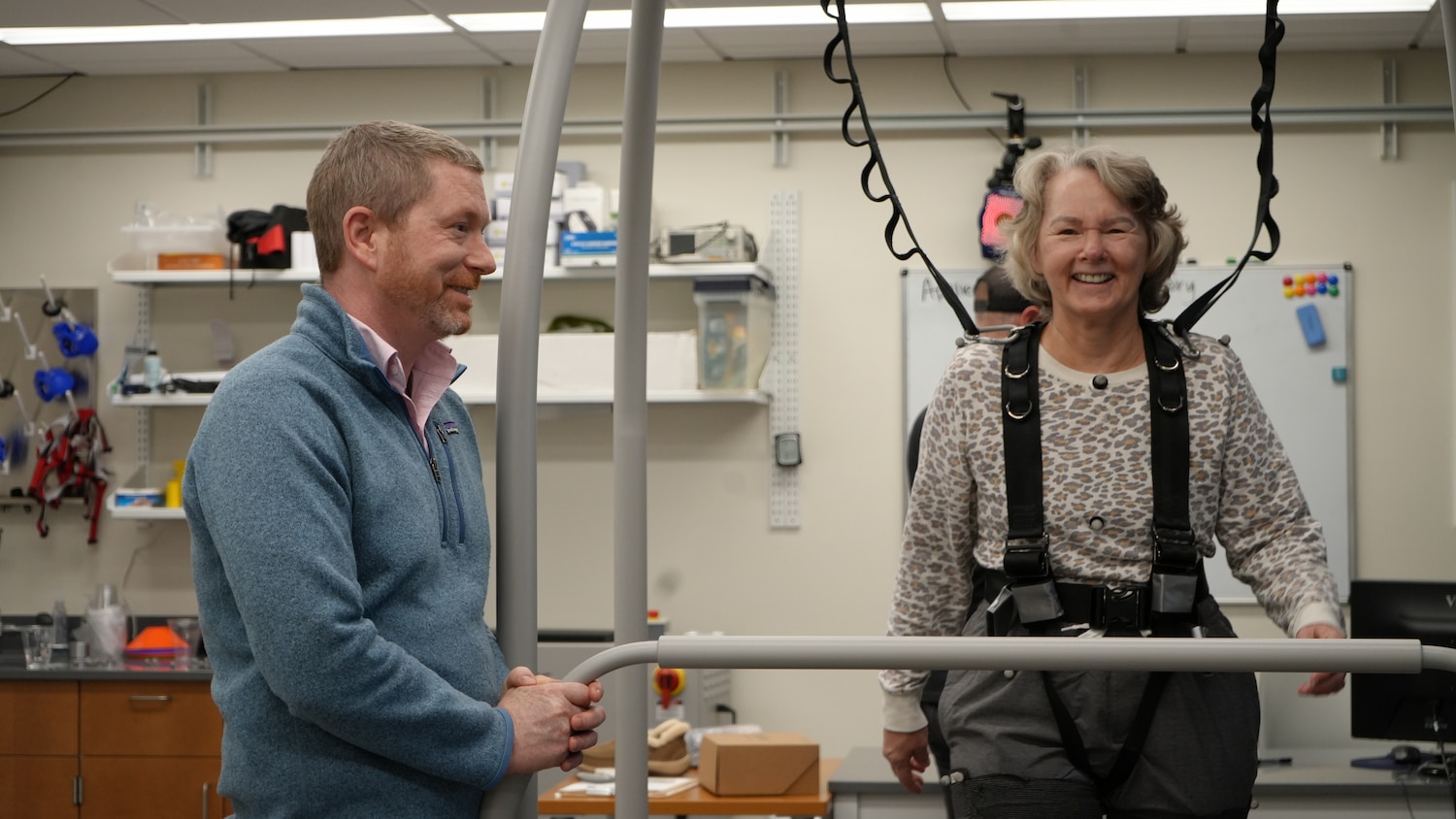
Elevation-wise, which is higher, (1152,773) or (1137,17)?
(1137,17)

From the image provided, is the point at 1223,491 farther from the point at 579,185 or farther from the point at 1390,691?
the point at 579,185

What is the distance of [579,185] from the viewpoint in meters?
4.70

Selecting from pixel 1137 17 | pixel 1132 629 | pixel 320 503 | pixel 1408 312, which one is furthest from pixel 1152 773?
pixel 1408 312

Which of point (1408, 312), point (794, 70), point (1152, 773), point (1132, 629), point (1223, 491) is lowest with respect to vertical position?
point (1152, 773)

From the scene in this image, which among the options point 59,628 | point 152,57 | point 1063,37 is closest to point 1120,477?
point 1063,37

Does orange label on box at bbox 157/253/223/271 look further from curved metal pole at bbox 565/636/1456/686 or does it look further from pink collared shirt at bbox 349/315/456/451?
curved metal pole at bbox 565/636/1456/686

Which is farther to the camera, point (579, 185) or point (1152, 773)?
point (579, 185)

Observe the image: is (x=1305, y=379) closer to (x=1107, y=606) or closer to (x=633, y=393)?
(x=1107, y=606)

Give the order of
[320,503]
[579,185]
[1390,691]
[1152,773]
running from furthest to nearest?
1. [579,185]
2. [1390,691]
3. [1152,773]
4. [320,503]

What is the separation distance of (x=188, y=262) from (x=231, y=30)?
859 mm

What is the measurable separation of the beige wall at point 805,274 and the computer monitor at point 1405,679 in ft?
4.68

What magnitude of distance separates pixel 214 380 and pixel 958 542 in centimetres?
366

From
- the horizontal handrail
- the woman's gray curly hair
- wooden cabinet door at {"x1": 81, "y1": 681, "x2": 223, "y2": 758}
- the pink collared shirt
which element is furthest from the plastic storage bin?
the horizontal handrail

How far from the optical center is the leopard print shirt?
1.63 m
